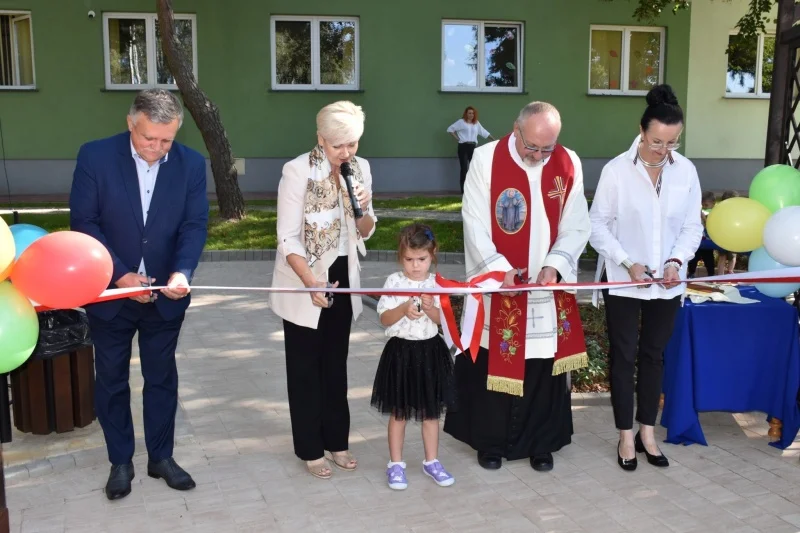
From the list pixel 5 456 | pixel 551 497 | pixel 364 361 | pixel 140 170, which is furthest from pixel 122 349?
pixel 364 361

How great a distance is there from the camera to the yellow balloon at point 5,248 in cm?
317

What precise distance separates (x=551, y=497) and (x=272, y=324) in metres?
4.52

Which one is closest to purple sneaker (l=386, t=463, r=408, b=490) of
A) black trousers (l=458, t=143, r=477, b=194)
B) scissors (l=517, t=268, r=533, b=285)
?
scissors (l=517, t=268, r=533, b=285)

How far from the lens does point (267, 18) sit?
A: 18500 millimetres

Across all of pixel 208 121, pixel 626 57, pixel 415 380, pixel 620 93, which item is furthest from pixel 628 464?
pixel 626 57

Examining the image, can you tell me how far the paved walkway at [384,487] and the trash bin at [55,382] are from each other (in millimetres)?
122

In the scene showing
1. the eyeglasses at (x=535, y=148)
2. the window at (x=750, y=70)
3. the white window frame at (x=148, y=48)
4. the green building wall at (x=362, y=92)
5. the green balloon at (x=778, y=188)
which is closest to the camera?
the eyeglasses at (x=535, y=148)

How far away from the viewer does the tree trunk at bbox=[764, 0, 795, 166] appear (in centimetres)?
562

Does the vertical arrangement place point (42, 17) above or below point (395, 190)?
above

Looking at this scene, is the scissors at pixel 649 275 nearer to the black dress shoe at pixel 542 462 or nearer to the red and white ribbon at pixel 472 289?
the red and white ribbon at pixel 472 289

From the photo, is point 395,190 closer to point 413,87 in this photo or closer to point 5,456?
point 413,87

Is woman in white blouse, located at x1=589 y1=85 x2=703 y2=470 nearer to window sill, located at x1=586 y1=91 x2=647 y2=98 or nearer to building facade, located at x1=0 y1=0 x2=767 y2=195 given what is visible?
building facade, located at x1=0 y1=0 x2=767 y2=195

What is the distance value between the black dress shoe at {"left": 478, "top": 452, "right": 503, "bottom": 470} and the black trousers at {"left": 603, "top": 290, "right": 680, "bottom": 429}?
0.72 metres

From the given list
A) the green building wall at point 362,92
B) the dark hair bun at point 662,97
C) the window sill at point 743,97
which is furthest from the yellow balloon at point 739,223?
the window sill at point 743,97
